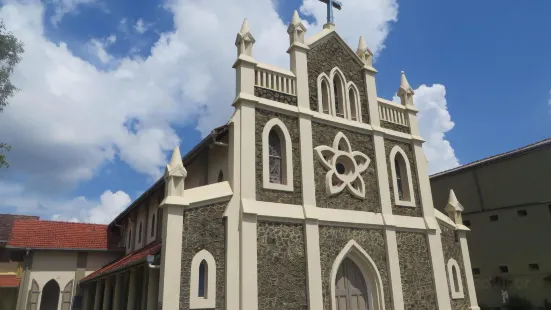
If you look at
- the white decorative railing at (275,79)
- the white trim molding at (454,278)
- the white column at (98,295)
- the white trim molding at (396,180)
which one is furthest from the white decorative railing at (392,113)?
the white column at (98,295)

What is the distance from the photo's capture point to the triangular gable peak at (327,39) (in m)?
14.8

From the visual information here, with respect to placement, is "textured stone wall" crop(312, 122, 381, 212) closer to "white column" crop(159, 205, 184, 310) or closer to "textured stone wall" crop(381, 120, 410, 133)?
"textured stone wall" crop(381, 120, 410, 133)

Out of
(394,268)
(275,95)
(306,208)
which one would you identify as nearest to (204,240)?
(306,208)

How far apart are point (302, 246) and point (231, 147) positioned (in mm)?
3485

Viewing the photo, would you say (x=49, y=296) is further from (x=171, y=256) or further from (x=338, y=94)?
(x=338, y=94)

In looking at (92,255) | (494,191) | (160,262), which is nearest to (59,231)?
(92,255)

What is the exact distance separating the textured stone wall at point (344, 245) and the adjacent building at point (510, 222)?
877 centimetres

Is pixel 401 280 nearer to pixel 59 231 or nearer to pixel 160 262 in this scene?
pixel 160 262

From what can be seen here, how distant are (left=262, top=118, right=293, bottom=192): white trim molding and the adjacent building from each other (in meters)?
12.6

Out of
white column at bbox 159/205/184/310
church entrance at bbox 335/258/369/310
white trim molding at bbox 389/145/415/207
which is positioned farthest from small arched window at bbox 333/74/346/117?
white column at bbox 159/205/184/310

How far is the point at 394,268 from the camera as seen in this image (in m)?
13.6

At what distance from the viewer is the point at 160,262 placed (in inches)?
412

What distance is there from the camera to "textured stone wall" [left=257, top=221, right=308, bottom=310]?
11172mm

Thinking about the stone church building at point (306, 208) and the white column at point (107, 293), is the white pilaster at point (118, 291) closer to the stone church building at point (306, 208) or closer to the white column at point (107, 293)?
the stone church building at point (306, 208)
